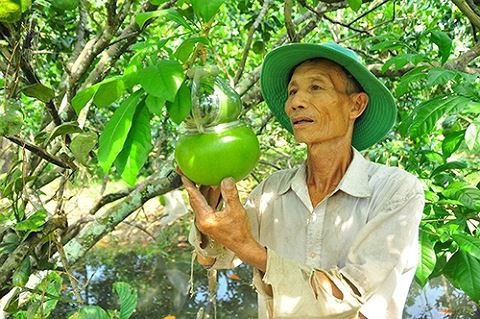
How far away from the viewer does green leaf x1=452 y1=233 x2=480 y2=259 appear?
1596mm

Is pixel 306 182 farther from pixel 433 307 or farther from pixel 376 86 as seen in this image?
pixel 433 307

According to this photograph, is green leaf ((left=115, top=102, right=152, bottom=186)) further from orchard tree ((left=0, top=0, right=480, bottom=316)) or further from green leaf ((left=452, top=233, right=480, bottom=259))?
green leaf ((left=452, top=233, right=480, bottom=259))

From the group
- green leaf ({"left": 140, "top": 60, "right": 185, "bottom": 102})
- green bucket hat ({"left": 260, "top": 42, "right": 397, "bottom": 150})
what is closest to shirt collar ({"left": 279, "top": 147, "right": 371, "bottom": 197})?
green bucket hat ({"left": 260, "top": 42, "right": 397, "bottom": 150})

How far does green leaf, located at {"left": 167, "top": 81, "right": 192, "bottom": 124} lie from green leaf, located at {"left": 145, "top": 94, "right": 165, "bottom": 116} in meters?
0.06

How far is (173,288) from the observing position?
575cm

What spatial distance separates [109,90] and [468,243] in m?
1.11

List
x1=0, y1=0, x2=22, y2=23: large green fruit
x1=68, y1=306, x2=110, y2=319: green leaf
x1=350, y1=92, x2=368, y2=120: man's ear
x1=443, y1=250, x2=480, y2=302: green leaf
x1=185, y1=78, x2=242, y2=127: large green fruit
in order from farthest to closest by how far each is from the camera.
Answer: x1=443, y1=250, x2=480, y2=302: green leaf → x1=350, y1=92, x2=368, y2=120: man's ear → x1=68, y1=306, x2=110, y2=319: green leaf → x1=185, y1=78, x2=242, y2=127: large green fruit → x1=0, y1=0, x2=22, y2=23: large green fruit

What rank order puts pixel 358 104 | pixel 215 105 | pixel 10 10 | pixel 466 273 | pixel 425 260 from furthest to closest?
pixel 466 273 < pixel 425 260 < pixel 358 104 < pixel 215 105 < pixel 10 10

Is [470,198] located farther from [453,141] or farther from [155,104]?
[155,104]

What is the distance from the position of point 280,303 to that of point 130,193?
0.90m

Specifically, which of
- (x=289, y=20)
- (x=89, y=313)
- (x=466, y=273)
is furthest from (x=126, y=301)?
(x=289, y=20)

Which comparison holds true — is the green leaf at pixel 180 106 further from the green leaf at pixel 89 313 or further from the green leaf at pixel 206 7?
the green leaf at pixel 89 313

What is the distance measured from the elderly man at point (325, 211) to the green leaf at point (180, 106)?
25 cm

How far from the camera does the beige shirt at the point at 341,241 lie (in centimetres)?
126
